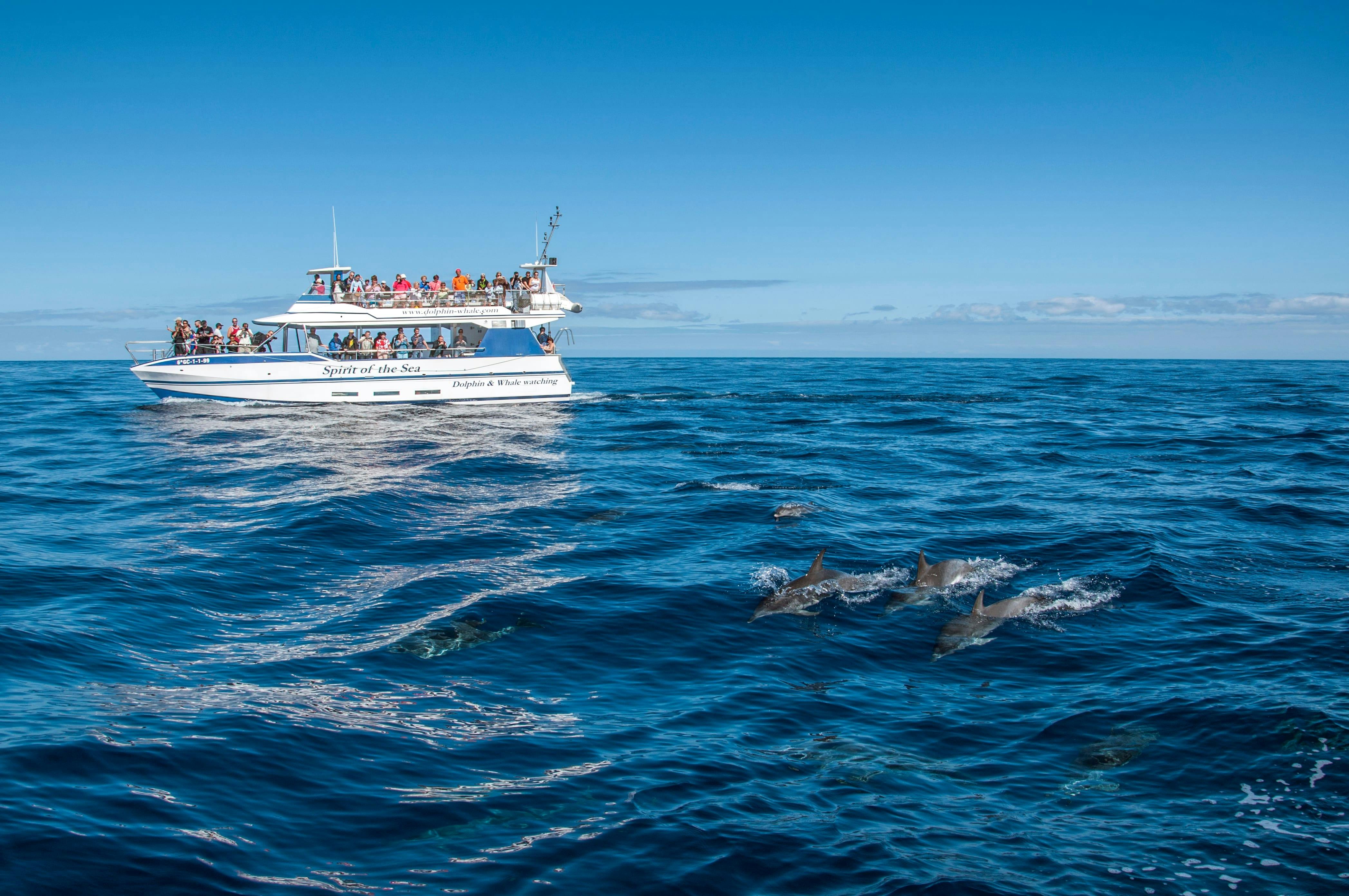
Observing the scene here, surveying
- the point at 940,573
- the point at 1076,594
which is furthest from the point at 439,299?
the point at 1076,594

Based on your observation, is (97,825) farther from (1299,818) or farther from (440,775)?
(1299,818)

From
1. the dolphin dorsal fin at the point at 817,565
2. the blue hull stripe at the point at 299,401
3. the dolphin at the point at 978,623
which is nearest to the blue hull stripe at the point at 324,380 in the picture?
the blue hull stripe at the point at 299,401

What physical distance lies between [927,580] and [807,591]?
216 centimetres

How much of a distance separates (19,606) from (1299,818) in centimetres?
1686

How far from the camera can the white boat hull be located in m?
45.5

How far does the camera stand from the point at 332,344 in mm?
47375

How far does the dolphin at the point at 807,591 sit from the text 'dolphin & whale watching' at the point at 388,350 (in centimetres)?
3735

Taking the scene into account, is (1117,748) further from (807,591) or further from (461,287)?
(461,287)

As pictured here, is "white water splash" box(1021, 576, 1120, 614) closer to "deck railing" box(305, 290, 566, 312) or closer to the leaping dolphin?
the leaping dolphin

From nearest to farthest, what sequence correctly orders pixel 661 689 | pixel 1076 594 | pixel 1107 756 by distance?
pixel 1107 756, pixel 661 689, pixel 1076 594

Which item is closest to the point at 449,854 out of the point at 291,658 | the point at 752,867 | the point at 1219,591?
the point at 752,867

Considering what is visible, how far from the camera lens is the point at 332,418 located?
→ 42188 mm

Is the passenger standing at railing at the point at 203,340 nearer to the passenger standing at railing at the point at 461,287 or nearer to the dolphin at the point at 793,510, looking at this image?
the passenger standing at railing at the point at 461,287

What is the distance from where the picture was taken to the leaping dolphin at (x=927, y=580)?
14727 mm
